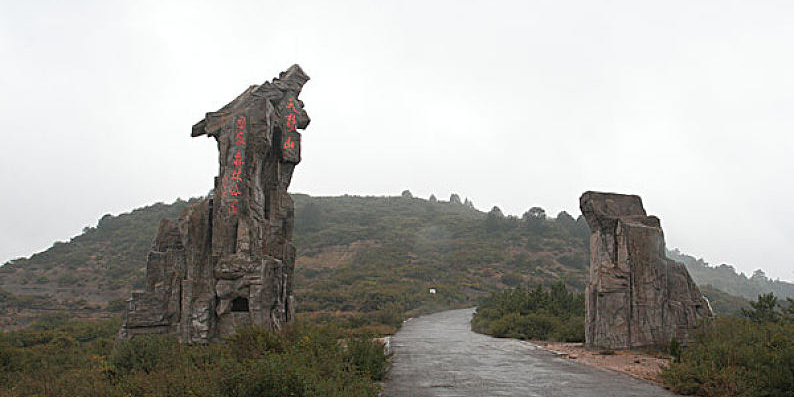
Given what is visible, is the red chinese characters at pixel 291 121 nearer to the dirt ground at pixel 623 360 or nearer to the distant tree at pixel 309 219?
the dirt ground at pixel 623 360

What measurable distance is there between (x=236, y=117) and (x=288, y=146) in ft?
6.01

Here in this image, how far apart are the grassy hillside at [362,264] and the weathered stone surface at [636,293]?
1190cm

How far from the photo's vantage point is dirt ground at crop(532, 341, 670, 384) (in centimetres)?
1027

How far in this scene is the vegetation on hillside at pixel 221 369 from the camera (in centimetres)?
549

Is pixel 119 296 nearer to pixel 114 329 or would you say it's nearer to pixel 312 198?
pixel 114 329

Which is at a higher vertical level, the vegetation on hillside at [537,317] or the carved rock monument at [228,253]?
the carved rock monument at [228,253]

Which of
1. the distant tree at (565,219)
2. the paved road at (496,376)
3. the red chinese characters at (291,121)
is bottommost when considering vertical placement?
the paved road at (496,376)

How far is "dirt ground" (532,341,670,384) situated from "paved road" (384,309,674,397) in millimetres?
346

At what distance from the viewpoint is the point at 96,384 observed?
6.61 m

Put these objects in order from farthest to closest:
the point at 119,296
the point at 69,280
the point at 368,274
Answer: the point at 368,274 < the point at 69,280 < the point at 119,296

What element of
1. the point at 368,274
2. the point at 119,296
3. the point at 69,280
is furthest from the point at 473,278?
the point at 69,280

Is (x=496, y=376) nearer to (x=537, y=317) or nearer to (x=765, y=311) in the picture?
(x=537, y=317)

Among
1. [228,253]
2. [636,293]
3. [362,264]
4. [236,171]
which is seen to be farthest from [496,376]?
[362,264]

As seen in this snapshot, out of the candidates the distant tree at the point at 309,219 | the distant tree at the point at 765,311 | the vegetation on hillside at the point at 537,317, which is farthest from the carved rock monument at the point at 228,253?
the distant tree at the point at 309,219
